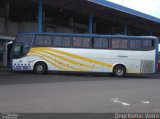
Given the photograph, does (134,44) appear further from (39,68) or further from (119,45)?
(39,68)

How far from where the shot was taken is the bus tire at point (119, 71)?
2567 cm

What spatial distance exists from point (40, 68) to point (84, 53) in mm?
3183

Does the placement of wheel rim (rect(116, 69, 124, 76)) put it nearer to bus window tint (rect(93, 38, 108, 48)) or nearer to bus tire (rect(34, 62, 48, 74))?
bus window tint (rect(93, 38, 108, 48))

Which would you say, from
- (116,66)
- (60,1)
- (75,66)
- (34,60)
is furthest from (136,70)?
(60,1)

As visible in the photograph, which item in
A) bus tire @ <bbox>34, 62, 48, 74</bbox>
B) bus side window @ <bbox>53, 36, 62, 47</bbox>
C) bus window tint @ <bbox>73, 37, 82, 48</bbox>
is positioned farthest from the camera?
bus window tint @ <bbox>73, 37, 82, 48</bbox>

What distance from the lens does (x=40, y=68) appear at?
25.3 meters

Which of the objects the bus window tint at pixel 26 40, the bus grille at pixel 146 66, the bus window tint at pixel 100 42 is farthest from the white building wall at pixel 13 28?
the bus grille at pixel 146 66

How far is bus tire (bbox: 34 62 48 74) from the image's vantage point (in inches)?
991

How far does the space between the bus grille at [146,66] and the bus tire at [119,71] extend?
1245 millimetres

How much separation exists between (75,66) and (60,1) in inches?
384

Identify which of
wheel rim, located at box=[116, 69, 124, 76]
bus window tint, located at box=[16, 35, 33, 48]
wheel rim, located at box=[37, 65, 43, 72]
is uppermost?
bus window tint, located at box=[16, 35, 33, 48]

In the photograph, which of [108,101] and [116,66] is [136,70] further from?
[108,101]

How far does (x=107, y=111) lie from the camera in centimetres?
979

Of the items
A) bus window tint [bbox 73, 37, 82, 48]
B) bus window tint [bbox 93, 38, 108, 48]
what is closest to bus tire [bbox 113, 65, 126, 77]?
bus window tint [bbox 93, 38, 108, 48]
